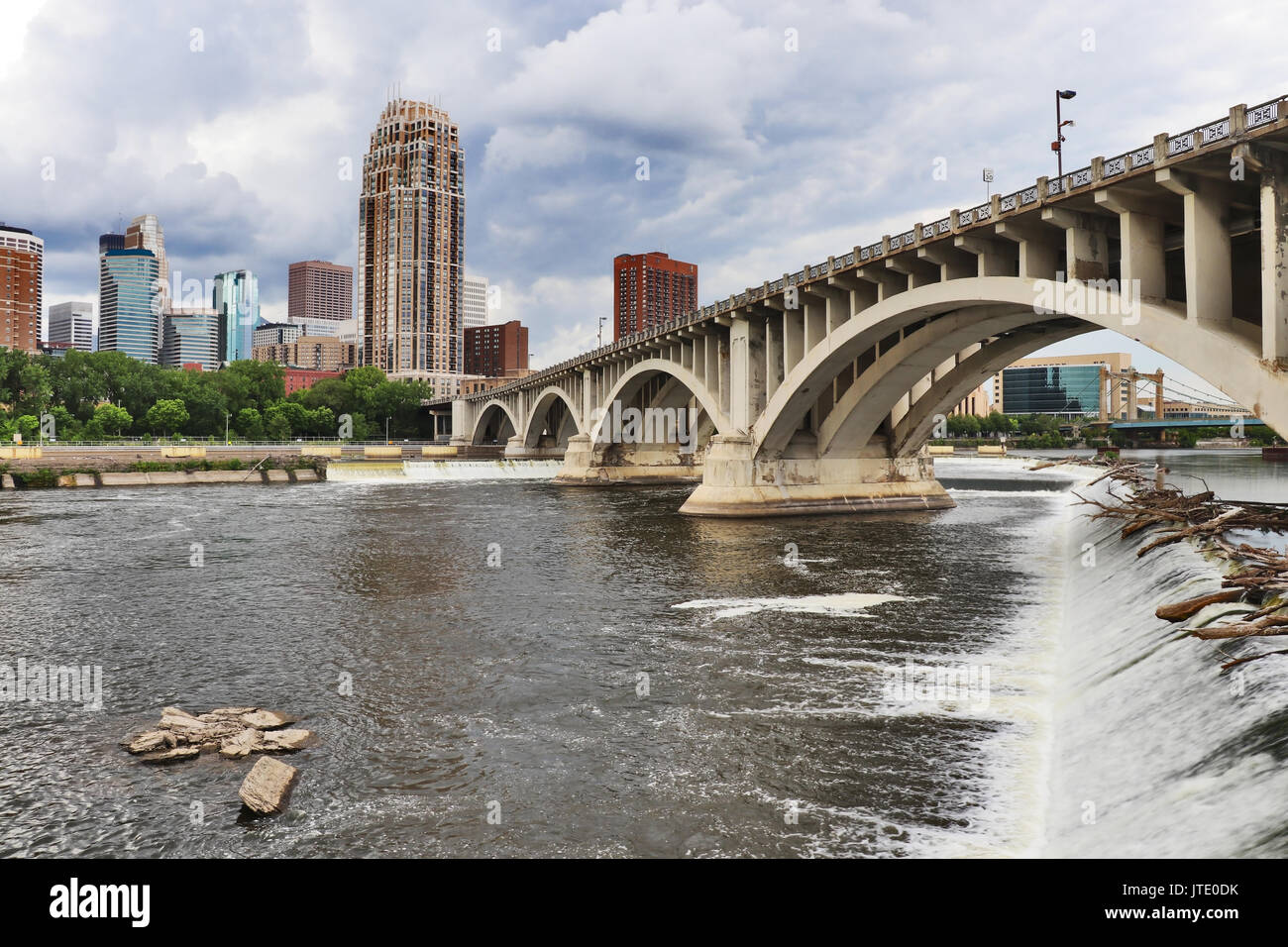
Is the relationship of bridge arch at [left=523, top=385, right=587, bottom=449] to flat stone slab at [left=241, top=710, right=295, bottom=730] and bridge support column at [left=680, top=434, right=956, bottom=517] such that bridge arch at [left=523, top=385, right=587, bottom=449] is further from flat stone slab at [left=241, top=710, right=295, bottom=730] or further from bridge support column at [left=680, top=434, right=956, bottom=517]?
flat stone slab at [left=241, top=710, right=295, bottom=730]

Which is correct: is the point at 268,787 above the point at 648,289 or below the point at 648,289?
below

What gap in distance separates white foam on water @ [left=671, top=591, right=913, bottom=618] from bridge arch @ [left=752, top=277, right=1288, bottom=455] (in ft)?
28.6

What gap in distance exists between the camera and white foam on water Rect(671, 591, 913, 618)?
19.6 meters

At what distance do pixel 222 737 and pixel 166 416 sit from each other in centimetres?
12229

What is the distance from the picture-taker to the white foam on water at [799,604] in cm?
1958

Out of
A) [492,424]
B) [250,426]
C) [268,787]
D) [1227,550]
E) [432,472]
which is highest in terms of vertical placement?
[492,424]

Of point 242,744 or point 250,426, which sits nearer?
point 242,744

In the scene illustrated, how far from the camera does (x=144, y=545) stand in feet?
105

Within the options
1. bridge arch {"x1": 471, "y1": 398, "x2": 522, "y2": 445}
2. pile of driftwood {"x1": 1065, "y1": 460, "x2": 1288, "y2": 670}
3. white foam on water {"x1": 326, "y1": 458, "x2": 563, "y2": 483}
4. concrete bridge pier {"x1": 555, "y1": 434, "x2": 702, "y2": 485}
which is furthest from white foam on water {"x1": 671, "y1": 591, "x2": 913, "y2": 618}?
bridge arch {"x1": 471, "y1": 398, "x2": 522, "y2": 445}

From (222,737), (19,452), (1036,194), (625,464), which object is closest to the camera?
(222,737)

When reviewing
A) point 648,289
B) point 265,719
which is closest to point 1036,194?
point 265,719

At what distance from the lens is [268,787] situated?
29.6 ft

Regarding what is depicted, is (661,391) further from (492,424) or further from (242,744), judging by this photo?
(492,424)
